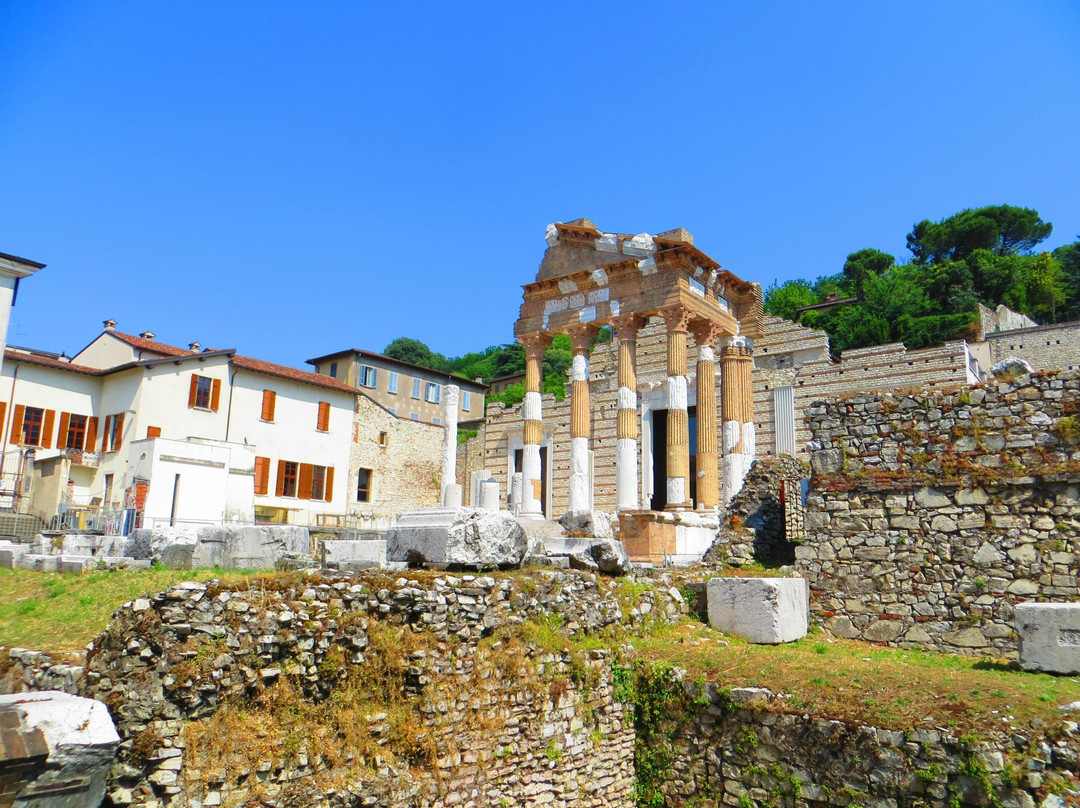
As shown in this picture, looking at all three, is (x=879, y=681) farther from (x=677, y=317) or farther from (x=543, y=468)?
(x=543, y=468)

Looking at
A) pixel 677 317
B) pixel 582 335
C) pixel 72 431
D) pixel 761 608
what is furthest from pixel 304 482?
pixel 761 608

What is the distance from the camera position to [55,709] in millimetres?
4703

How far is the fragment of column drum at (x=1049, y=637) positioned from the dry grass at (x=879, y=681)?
123 millimetres

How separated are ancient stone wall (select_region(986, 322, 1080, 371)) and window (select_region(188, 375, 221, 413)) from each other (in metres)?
34.0

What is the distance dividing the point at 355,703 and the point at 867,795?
417cm

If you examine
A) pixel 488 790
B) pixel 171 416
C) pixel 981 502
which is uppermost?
pixel 171 416

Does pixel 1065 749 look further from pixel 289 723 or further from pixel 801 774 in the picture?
pixel 289 723

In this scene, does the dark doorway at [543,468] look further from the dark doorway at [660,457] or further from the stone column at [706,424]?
the stone column at [706,424]

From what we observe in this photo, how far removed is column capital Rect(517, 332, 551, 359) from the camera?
24688mm

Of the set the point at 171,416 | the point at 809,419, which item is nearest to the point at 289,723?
the point at 809,419

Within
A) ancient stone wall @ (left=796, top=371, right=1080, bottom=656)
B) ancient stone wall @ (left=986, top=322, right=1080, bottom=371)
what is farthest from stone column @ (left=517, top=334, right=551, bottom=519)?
ancient stone wall @ (left=986, top=322, right=1080, bottom=371)

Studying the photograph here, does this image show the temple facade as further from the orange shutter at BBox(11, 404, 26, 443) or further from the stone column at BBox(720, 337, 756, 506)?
the orange shutter at BBox(11, 404, 26, 443)

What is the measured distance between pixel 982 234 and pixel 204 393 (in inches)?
1864

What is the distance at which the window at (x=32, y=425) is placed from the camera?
92.3 ft
